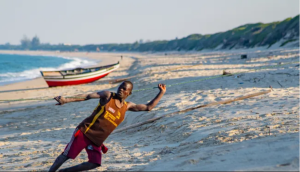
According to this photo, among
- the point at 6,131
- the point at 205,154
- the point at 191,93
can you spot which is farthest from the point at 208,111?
the point at 6,131

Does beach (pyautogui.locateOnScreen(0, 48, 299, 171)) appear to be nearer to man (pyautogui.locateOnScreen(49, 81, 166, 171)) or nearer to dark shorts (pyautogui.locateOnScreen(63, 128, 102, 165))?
man (pyautogui.locateOnScreen(49, 81, 166, 171))

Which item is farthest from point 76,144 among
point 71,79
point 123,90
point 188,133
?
point 71,79

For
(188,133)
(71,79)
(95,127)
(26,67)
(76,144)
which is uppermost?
(95,127)

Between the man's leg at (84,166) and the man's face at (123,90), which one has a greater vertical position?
the man's face at (123,90)

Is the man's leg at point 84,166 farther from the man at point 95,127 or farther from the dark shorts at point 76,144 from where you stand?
the dark shorts at point 76,144

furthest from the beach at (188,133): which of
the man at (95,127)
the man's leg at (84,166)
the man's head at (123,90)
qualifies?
the man's head at (123,90)

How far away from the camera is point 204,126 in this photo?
7293mm

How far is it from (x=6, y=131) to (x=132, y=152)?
5.27 m

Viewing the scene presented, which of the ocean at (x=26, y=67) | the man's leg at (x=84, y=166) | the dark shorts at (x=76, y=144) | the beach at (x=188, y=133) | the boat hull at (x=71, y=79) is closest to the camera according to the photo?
the beach at (x=188, y=133)

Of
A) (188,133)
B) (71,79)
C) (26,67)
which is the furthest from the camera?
(26,67)

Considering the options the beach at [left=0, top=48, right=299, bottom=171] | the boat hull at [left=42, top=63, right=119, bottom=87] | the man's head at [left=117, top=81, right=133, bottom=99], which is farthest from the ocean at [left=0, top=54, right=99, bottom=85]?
the man's head at [left=117, top=81, right=133, bottom=99]

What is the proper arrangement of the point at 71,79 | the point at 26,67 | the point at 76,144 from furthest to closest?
the point at 26,67
the point at 71,79
the point at 76,144

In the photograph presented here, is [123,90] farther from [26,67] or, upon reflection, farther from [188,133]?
[26,67]

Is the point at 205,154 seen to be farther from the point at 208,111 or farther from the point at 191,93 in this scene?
the point at 191,93
